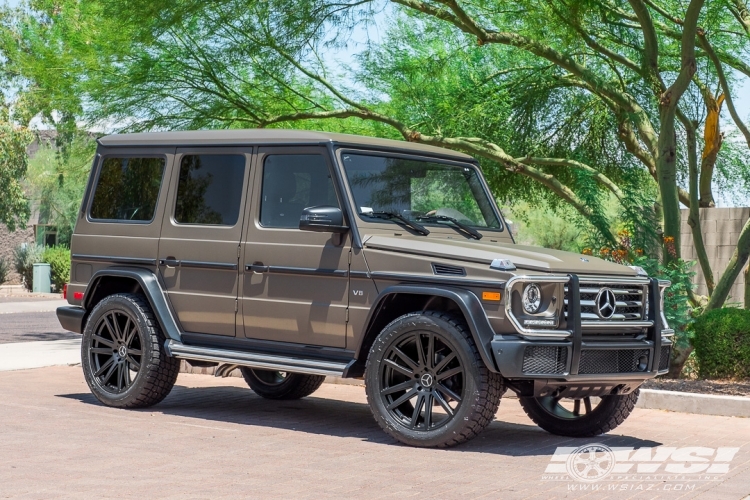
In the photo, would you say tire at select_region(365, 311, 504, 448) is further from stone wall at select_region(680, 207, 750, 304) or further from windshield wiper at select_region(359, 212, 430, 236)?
stone wall at select_region(680, 207, 750, 304)

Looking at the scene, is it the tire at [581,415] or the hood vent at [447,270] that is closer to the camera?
the hood vent at [447,270]

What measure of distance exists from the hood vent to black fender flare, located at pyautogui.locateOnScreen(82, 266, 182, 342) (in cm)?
242

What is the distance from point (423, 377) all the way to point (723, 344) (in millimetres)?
5194

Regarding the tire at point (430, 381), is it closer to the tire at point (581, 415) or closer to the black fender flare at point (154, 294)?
the tire at point (581, 415)

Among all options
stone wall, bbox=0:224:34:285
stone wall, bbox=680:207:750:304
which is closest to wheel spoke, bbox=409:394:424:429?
stone wall, bbox=680:207:750:304

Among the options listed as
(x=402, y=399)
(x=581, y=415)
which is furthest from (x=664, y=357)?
(x=402, y=399)

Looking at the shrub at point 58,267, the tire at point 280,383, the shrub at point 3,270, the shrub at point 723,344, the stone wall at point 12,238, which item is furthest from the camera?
the stone wall at point 12,238

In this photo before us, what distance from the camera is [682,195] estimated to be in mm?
18531

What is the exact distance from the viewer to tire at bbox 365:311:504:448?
24.6 ft

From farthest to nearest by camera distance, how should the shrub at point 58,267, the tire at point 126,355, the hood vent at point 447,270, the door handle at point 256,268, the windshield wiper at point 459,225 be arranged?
the shrub at point 58,267 < the tire at point 126,355 < the windshield wiper at point 459,225 < the door handle at point 256,268 < the hood vent at point 447,270

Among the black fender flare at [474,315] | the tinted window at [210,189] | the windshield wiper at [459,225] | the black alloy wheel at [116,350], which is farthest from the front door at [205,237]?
the black fender flare at [474,315]

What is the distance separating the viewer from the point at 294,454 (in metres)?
7.38

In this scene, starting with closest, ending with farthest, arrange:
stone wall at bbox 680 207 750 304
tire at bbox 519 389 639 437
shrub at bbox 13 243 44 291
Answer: tire at bbox 519 389 639 437 < stone wall at bbox 680 207 750 304 < shrub at bbox 13 243 44 291

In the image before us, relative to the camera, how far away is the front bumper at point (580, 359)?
729 cm
